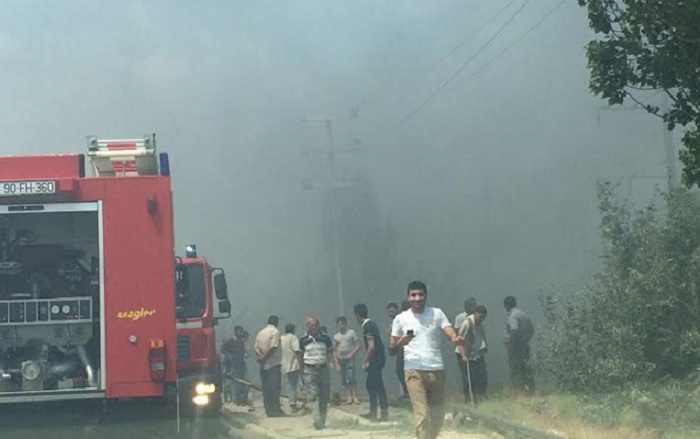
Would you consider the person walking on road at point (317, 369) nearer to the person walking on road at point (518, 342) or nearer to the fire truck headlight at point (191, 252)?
the fire truck headlight at point (191, 252)

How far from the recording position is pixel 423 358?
9844 mm

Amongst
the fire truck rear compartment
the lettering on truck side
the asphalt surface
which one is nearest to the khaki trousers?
the lettering on truck side

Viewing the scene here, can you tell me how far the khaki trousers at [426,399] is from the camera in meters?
9.78

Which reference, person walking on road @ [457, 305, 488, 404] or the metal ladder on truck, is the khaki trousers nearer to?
the metal ladder on truck

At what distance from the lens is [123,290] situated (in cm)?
1084

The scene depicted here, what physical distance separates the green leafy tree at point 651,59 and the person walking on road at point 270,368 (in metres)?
8.39

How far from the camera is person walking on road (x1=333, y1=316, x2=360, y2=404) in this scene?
1831cm

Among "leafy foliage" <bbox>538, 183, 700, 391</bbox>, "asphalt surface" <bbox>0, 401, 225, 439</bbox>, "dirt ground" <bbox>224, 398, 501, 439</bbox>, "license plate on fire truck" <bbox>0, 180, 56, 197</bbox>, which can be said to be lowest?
"dirt ground" <bbox>224, 398, 501, 439</bbox>

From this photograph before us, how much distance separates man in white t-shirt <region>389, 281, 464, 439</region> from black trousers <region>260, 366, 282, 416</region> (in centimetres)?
731

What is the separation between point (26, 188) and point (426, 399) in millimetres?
4112

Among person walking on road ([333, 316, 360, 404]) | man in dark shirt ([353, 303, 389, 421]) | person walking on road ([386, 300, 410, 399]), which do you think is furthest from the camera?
person walking on road ([333, 316, 360, 404])

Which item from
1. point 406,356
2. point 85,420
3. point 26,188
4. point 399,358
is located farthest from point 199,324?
point 406,356

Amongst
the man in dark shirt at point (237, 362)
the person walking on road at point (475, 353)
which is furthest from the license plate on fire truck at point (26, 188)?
the man in dark shirt at point (237, 362)

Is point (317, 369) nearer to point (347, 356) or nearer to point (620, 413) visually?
point (620, 413)
